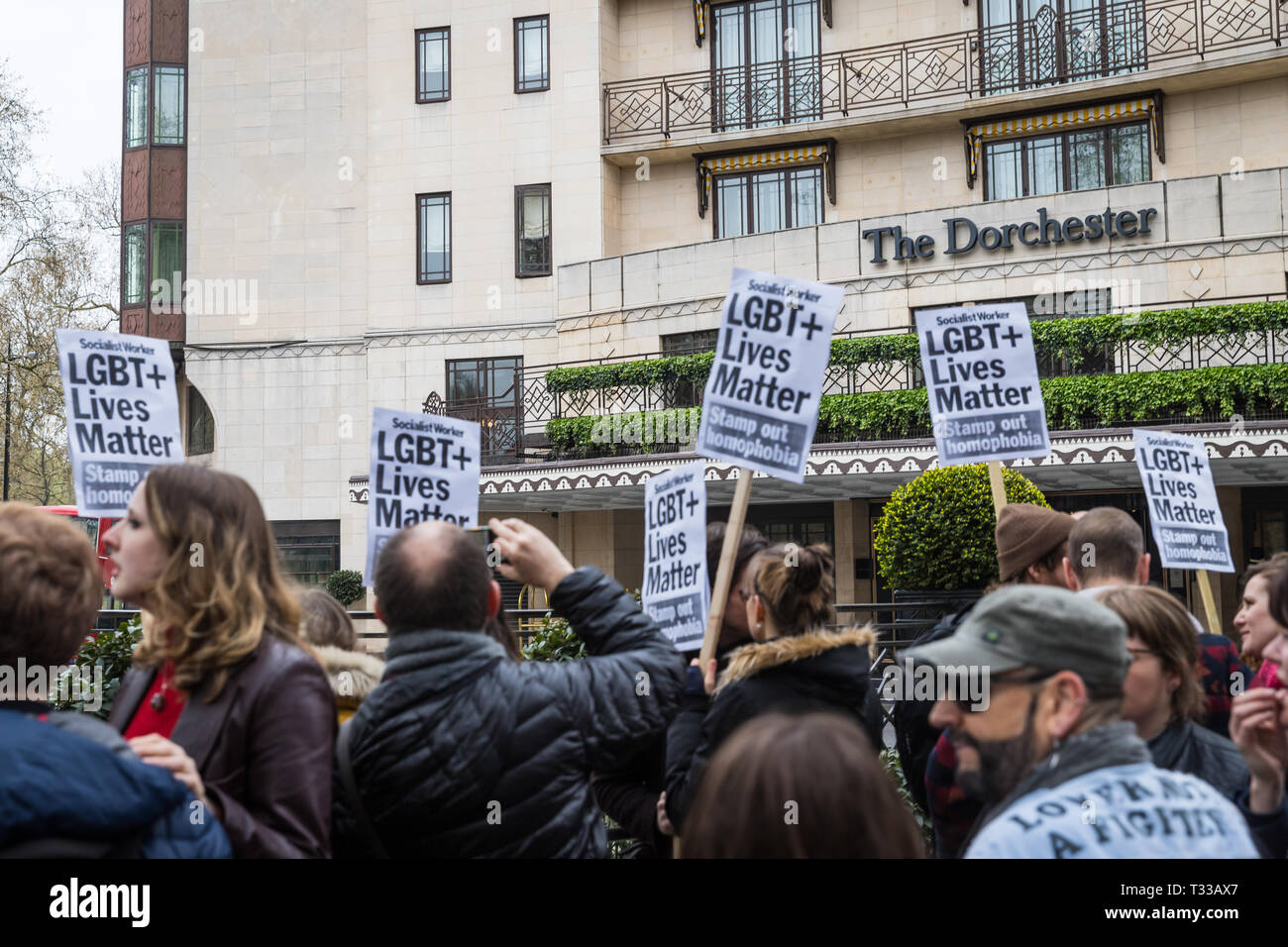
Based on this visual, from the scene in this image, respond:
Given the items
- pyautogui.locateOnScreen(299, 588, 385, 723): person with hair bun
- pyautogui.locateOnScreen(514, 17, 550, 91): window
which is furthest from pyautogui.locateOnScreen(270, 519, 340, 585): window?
pyautogui.locateOnScreen(299, 588, 385, 723): person with hair bun

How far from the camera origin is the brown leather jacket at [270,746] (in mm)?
3064

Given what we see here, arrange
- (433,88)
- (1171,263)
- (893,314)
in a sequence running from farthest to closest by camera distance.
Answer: (433,88), (893,314), (1171,263)

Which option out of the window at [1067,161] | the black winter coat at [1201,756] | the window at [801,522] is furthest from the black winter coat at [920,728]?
the window at [1067,161]

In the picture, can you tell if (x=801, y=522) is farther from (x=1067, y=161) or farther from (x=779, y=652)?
(x=779, y=652)

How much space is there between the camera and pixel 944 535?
12.4m

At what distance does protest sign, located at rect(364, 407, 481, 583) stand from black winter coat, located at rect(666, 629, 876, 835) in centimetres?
181

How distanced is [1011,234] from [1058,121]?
13.9ft

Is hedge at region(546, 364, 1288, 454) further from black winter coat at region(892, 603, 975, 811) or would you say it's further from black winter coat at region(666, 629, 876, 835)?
black winter coat at region(666, 629, 876, 835)

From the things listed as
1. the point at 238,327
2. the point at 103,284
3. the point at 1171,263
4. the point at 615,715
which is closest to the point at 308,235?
the point at 238,327

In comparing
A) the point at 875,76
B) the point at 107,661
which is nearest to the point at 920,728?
the point at 107,661

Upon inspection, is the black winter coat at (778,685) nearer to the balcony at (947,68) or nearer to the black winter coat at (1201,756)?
the black winter coat at (1201,756)
